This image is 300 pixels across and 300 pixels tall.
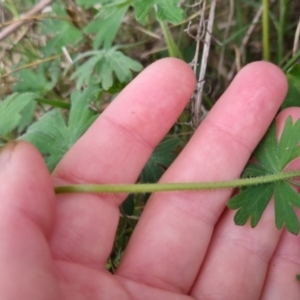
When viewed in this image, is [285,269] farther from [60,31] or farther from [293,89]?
[60,31]

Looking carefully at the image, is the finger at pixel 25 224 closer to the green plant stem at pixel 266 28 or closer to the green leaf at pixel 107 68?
the green leaf at pixel 107 68

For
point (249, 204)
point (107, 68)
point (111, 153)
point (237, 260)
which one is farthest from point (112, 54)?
point (237, 260)

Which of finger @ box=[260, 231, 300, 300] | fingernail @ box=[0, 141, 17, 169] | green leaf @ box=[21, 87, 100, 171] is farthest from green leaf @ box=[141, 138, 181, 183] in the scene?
fingernail @ box=[0, 141, 17, 169]

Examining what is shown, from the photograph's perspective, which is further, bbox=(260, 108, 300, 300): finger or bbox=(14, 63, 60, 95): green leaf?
bbox=(14, 63, 60, 95): green leaf

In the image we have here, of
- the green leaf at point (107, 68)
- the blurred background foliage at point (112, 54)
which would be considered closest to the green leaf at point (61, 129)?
the blurred background foliage at point (112, 54)

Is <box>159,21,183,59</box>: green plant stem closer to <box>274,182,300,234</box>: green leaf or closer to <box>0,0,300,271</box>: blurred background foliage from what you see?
<box>0,0,300,271</box>: blurred background foliage

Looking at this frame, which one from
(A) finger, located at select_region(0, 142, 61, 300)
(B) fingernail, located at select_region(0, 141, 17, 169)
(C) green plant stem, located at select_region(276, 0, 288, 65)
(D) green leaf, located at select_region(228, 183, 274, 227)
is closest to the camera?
(A) finger, located at select_region(0, 142, 61, 300)

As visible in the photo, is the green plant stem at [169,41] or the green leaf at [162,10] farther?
the green plant stem at [169,41]
